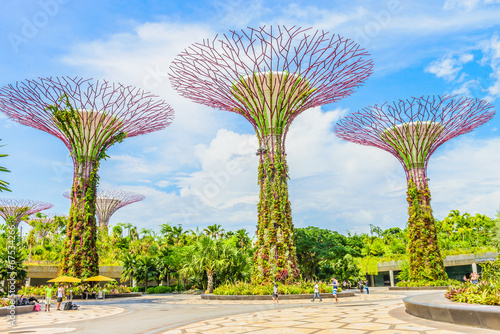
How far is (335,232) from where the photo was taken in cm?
3425

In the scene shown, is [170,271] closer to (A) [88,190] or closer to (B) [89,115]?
(A) [88,190]

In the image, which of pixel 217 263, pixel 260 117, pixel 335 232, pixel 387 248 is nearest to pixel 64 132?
pixel 260 117

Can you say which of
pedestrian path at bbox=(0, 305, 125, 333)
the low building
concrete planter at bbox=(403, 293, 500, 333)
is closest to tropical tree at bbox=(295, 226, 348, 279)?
the low building

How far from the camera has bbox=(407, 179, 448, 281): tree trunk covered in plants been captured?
25.5m

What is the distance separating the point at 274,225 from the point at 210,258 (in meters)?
11.5

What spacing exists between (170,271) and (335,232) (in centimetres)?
1651

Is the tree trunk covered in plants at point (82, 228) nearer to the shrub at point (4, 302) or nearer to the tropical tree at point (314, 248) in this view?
the shrub at point (4, 302)

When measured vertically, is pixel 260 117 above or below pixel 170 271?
above

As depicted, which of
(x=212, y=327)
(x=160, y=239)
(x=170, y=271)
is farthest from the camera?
(x=160, y=239)

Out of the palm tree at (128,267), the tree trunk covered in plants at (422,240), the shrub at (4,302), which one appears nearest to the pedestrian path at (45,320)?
the shrub at (4,302)

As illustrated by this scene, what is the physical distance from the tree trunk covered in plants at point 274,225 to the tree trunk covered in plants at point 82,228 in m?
10.1

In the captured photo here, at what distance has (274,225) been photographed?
20.5 metres

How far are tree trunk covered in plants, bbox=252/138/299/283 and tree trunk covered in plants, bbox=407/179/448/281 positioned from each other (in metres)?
9.95

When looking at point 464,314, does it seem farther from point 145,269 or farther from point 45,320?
point 145,269
